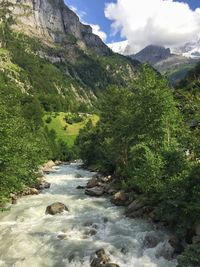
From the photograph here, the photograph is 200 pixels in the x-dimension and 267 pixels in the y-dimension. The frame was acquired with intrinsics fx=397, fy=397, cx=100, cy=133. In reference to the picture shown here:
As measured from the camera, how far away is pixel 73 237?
125 ft

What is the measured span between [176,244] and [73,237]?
9935 mm

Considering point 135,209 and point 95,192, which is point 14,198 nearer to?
point 95,192

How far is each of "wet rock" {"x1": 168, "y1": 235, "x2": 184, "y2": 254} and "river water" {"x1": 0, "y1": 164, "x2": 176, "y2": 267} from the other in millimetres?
912

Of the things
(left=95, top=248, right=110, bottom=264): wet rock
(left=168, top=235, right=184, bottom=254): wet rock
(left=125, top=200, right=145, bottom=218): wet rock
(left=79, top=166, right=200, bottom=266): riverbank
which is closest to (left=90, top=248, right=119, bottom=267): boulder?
(left=95, top=248, right=110, bottom=264): wet rock

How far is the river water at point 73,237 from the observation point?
3275 centimetres

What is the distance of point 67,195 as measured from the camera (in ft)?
194

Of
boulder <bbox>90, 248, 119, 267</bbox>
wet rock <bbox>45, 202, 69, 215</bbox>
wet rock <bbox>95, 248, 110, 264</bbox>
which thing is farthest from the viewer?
wet rock <bbox>45, 202, 69, 215</bbox>

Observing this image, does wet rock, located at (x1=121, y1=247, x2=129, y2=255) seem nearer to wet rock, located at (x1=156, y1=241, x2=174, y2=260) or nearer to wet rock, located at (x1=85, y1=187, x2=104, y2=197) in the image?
wet rock, located at (x1=156, y1=241, x2=174, y2=260)

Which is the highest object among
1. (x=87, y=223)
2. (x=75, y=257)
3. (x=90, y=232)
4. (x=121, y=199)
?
(x=121, y=199)

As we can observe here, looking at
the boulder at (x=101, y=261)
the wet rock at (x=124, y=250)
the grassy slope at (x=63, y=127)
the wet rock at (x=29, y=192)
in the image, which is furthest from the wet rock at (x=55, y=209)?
the grassy slope at (x=63, y=127)

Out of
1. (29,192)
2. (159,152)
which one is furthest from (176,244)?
(29,192)

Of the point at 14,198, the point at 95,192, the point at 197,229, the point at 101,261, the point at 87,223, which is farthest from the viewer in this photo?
the point at 95,192

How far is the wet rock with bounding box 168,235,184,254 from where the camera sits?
3356cm

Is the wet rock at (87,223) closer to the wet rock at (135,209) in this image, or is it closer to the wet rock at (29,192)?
the wet rock at (135,209)
